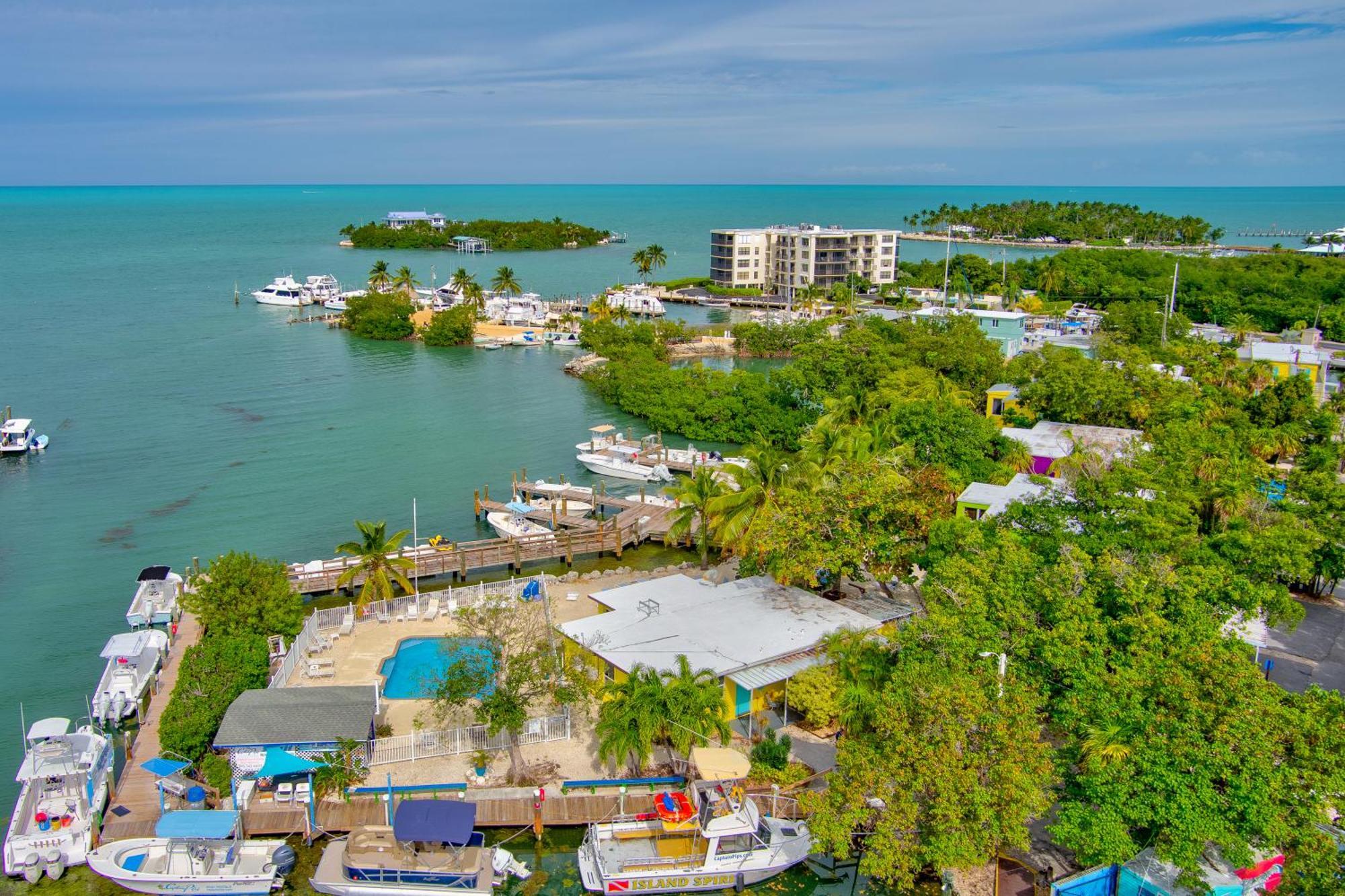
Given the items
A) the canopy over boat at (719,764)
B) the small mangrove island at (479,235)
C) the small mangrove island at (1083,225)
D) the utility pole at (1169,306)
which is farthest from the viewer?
the small mangrove island at (479,235)

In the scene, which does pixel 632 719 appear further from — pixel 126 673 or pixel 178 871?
pixel 126 673

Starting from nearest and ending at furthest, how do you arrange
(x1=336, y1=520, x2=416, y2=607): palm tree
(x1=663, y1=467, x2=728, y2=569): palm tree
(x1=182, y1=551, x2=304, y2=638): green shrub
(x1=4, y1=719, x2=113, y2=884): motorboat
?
1. (x1=4, y1=719, x2=113, y2=884): motorboat
2. (x1=182, y1=551, x2=304, y2=638): green shrub
3. (x1=336, y1=520, x2=416, y2=607): palm tree
4. (x1=663, y1=467, x2=728, y2=569): palm tree

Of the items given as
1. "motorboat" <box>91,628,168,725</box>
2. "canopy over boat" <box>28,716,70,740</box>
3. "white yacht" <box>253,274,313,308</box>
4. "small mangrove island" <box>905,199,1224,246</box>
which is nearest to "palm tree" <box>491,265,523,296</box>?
"white yacht" <box>253,274,313,308</box>

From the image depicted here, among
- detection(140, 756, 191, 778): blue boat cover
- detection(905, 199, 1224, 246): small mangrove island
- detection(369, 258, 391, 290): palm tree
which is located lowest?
detection(140, 756, 191, 778): blue boat cover

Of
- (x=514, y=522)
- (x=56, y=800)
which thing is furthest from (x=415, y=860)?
(x=514, y=522)

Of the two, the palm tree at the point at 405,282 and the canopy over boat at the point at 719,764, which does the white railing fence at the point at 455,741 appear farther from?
the palm tree at the point at 405,282

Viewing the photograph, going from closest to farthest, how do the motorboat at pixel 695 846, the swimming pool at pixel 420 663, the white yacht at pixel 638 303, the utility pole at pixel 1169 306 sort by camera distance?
the motorboat at pixel 695 846 → the swimming pool at pixel 420 663 → the utility pole at pixel 1169 306 → the white yacht at pixel 638 303

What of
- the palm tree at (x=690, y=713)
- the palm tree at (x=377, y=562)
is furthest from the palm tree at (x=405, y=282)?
the palm tree at (x=690, y=713)

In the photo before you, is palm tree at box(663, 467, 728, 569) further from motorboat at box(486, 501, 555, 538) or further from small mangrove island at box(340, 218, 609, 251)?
small mangrove island at box(340, 218, 609, 251)
